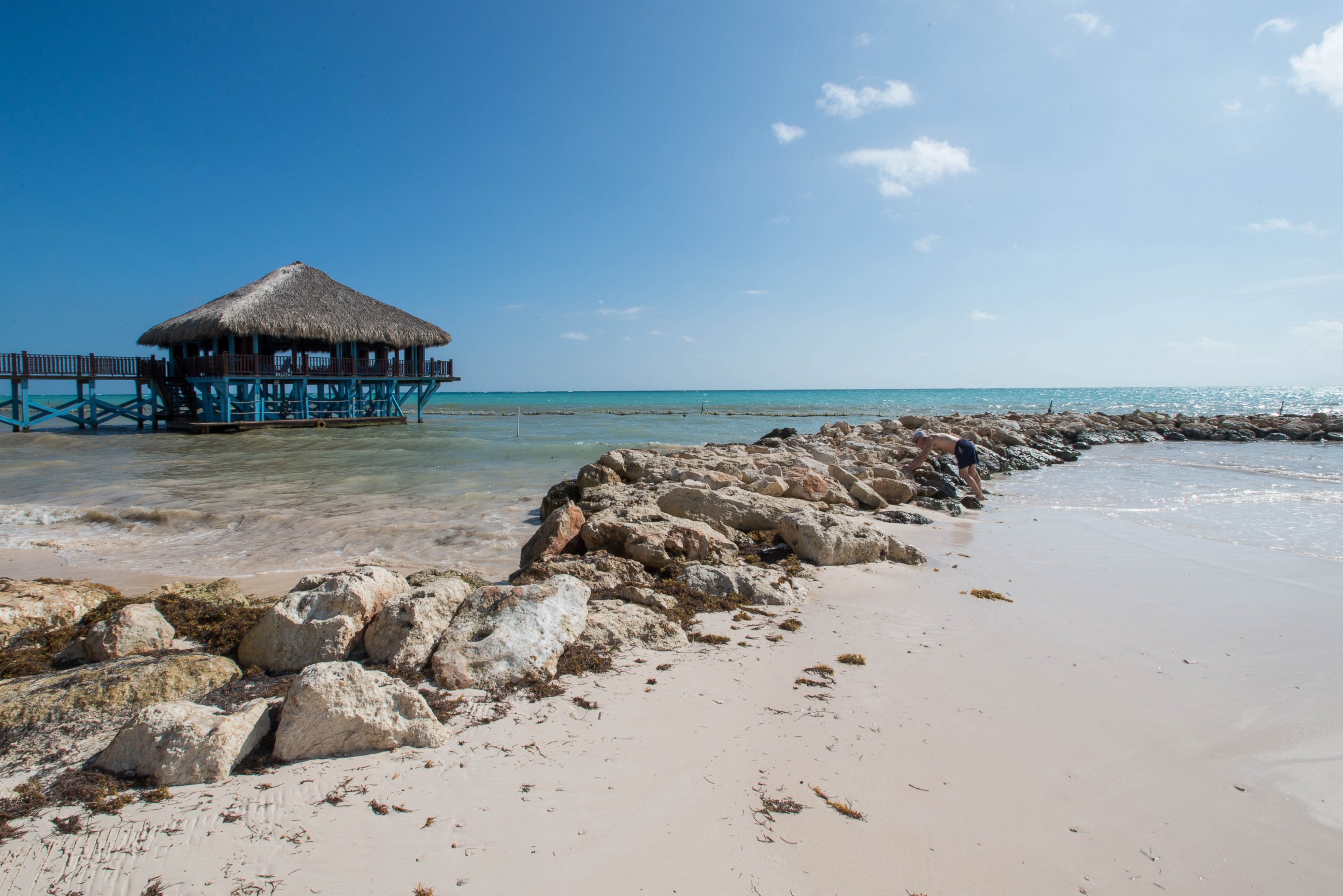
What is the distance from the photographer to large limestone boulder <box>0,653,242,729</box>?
9.10 feet

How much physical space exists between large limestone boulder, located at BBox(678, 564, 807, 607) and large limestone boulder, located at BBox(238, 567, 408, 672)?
2135 millimetres

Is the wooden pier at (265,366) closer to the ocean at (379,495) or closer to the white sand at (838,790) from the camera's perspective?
the ocean at (379,495)

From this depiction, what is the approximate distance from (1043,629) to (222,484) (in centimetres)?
1342

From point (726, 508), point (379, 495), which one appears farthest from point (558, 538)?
point (379, 495)

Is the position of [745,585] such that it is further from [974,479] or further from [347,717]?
[974,479]

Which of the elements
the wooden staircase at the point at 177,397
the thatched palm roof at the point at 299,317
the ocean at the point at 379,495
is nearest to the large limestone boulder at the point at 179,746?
the ocean at the point at 379,495

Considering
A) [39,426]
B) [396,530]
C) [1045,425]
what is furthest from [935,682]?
[39,426]

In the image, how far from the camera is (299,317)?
25.8 metres

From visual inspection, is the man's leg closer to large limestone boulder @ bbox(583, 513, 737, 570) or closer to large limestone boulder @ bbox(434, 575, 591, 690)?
large limestone boulder @ bbox(583, 513, 737, 570)

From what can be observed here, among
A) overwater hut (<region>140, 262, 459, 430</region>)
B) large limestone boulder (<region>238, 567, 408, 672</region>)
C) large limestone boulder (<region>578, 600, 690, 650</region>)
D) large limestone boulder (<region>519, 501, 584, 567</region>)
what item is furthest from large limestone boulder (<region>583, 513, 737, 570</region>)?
overwater hut (<region>140, 262, 459, 430</region>)

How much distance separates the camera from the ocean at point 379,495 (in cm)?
717

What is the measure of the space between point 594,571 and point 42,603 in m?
3.41

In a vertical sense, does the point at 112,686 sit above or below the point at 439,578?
below

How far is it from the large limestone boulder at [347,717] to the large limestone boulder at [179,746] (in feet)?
0.47
